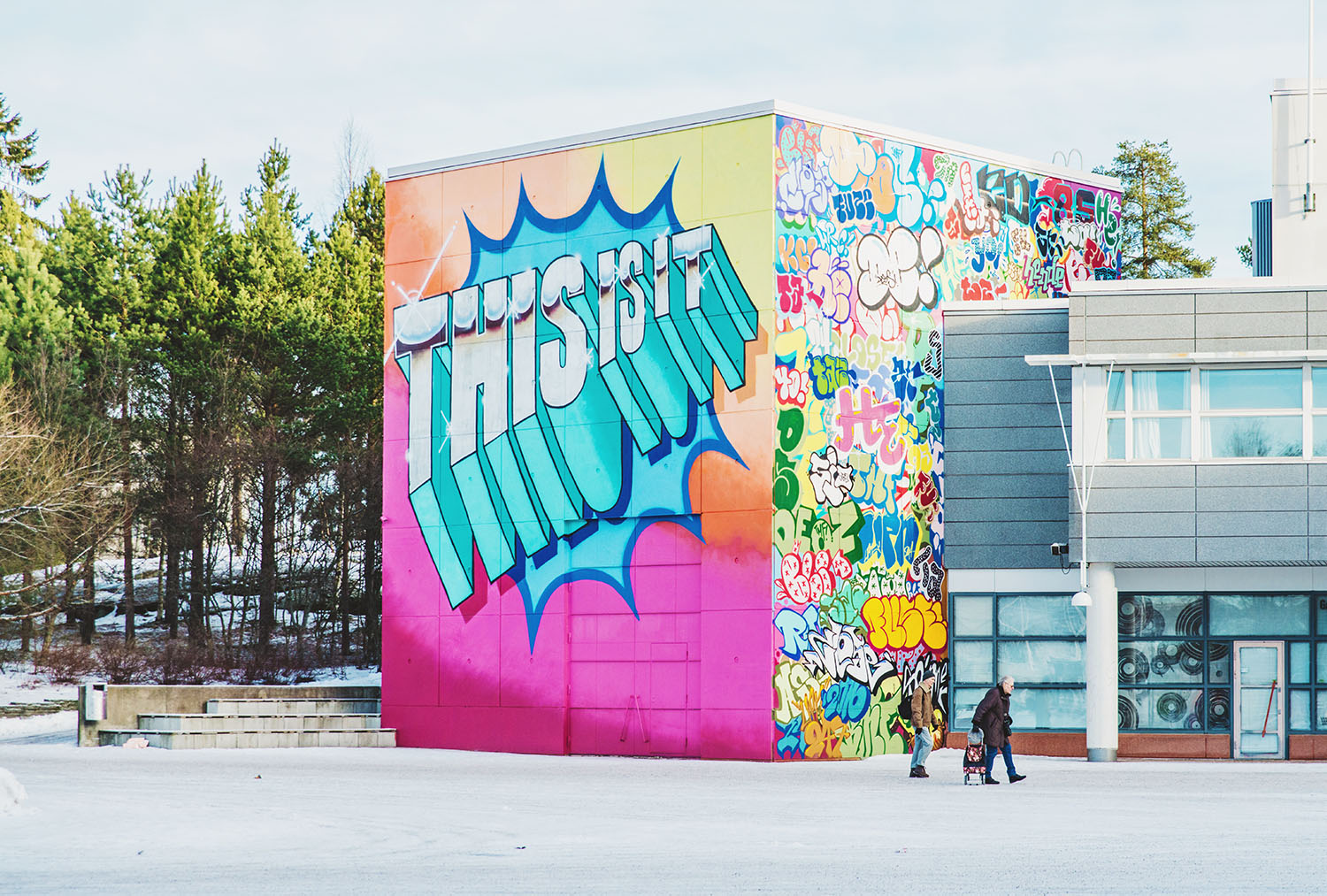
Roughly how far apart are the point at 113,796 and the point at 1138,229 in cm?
4599

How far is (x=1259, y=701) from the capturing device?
1193 inches

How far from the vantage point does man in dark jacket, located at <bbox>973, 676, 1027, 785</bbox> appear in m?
23.2

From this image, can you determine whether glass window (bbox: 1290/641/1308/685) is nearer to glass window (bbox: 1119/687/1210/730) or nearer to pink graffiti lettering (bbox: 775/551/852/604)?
glass window (bbox: 1119/687/1210/730)

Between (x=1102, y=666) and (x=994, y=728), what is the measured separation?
6.48 metres

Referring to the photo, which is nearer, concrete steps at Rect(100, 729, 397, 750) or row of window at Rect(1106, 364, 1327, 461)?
row of window at Rect(1106, 364, 1327, 461)

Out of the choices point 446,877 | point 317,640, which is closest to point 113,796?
point 446,877

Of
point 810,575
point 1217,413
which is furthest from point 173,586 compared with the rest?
point 1217,413

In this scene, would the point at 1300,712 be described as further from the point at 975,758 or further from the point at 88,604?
the point at 88,604

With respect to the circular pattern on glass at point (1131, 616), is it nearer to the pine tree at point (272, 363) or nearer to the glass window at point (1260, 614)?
the glass window at point (1260, 614)

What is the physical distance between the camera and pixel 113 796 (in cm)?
1973

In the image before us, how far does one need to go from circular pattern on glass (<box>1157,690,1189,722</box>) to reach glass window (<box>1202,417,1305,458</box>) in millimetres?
4530

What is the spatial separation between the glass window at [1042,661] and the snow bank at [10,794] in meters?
18.4

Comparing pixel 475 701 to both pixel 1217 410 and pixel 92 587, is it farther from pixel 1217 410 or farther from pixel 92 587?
pixel 92 587

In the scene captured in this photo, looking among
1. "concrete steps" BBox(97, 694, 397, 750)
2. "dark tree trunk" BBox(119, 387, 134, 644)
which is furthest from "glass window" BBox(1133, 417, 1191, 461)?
"dark tree trunk" BBox(119, 387, 134, 644)
